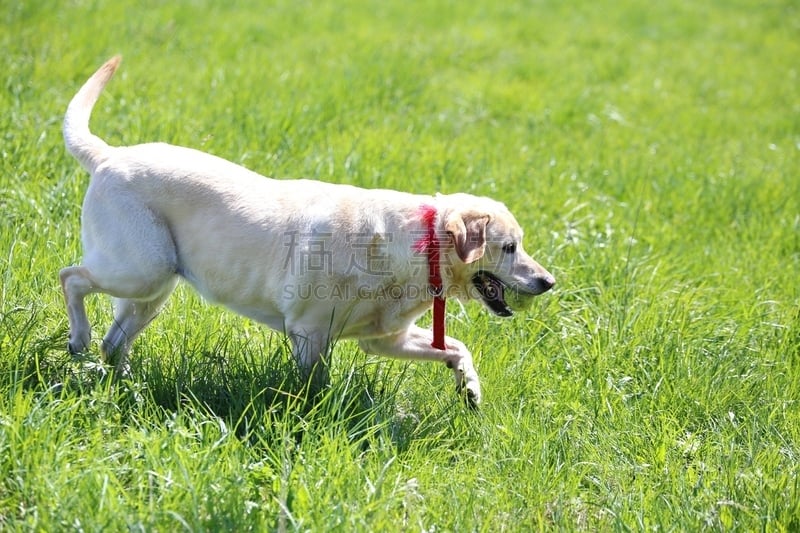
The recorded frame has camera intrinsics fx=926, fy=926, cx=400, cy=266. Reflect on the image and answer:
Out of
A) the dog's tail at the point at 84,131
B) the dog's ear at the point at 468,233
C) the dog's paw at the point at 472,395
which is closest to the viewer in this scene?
the dog's ear at the point at 468,233

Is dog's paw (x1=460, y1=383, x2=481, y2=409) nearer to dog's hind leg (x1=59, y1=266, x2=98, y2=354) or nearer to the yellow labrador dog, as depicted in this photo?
the yellow labrador dog

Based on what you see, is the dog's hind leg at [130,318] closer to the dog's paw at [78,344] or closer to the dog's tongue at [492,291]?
the dog's paw at [78,344]

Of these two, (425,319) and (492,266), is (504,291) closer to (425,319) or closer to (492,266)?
(492,266)

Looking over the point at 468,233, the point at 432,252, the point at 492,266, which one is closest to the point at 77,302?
the point at 432,252

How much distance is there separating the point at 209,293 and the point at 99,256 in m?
0.52

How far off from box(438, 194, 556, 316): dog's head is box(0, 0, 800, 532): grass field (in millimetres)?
420

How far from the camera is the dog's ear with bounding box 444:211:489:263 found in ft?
13.3

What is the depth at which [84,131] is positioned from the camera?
4457 mm

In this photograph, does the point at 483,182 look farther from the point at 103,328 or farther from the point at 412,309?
the point at 103,328

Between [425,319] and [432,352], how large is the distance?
2.54 feet

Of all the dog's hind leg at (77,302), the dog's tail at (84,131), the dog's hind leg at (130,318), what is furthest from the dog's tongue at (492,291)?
the dog's tail at (84,131)

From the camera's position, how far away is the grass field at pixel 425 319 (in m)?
3.42

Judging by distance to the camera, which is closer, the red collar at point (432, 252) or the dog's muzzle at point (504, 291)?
the red collar at point (432, 252)

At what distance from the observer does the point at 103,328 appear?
4.62 metres
